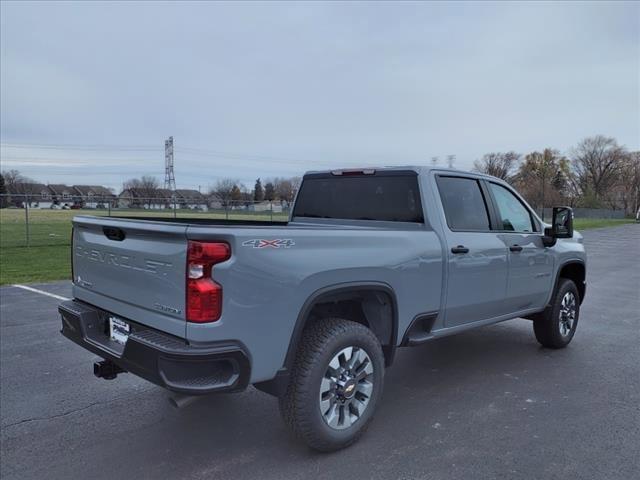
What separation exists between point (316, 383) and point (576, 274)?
4237 mm

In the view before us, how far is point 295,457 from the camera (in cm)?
322

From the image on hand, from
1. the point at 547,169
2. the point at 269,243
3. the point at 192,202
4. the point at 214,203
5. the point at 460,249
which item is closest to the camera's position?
the point at 269,243

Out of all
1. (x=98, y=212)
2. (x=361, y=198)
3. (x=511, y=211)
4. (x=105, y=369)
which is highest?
(x=361, y=198)

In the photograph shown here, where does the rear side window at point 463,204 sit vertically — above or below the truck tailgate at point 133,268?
above

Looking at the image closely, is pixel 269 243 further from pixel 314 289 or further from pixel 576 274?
pixel 576 274

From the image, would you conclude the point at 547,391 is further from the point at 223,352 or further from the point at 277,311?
the point at 223,352

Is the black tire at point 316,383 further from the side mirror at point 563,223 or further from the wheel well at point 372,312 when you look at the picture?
the side mirror at point 563,223

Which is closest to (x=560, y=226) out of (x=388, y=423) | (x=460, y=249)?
(x=460, y=249)

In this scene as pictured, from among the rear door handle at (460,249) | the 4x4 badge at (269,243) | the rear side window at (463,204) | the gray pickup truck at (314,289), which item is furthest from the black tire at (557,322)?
the 4x4 badge at (269,243)

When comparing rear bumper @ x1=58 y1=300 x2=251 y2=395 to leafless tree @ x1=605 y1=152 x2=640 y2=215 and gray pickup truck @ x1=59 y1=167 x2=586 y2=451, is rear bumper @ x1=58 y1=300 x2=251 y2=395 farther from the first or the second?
leafless tree @ x1=605 y1=152 x2=640 y2=215

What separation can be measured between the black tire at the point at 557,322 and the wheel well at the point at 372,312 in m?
2.59

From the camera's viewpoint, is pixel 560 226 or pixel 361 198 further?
pixel 560 226

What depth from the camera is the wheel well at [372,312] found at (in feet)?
11.5

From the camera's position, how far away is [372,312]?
3703mm
